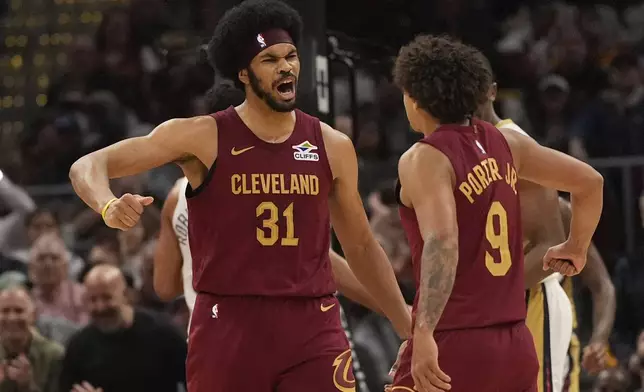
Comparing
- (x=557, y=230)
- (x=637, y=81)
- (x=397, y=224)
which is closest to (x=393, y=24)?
(x=637, y=81)

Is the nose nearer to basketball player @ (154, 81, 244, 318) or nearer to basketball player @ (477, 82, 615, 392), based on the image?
basketball player @ (154, 81, 244, 318)

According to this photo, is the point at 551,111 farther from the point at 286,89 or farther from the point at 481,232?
the point at 481,232

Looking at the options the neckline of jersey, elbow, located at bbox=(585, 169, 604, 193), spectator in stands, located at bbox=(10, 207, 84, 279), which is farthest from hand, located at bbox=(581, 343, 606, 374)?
spectator in stands, located at bbox=(10, 207, 84, 279)

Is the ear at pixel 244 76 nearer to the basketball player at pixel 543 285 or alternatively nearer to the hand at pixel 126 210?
the hand at pixel 126 210

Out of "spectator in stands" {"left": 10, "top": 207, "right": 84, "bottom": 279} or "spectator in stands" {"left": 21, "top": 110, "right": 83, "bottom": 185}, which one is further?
"spectator in stands" {"left": 21, "top": 110, "right": 83, "bottom": 185}

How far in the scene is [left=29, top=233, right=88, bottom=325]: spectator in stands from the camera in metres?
10.2

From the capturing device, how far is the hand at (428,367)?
16.2 feet

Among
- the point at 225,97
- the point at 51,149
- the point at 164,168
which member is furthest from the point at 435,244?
the point at 51,149

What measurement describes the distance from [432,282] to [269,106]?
1.11 m

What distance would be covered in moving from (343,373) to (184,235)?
152cm

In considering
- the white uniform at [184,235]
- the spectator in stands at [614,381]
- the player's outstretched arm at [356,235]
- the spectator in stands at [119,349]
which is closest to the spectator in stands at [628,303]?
the spectator in stands at [614,381]

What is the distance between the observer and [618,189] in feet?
36.2

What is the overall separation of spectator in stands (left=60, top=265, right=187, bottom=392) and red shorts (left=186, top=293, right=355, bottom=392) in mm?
2747

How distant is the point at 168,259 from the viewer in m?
6.81
